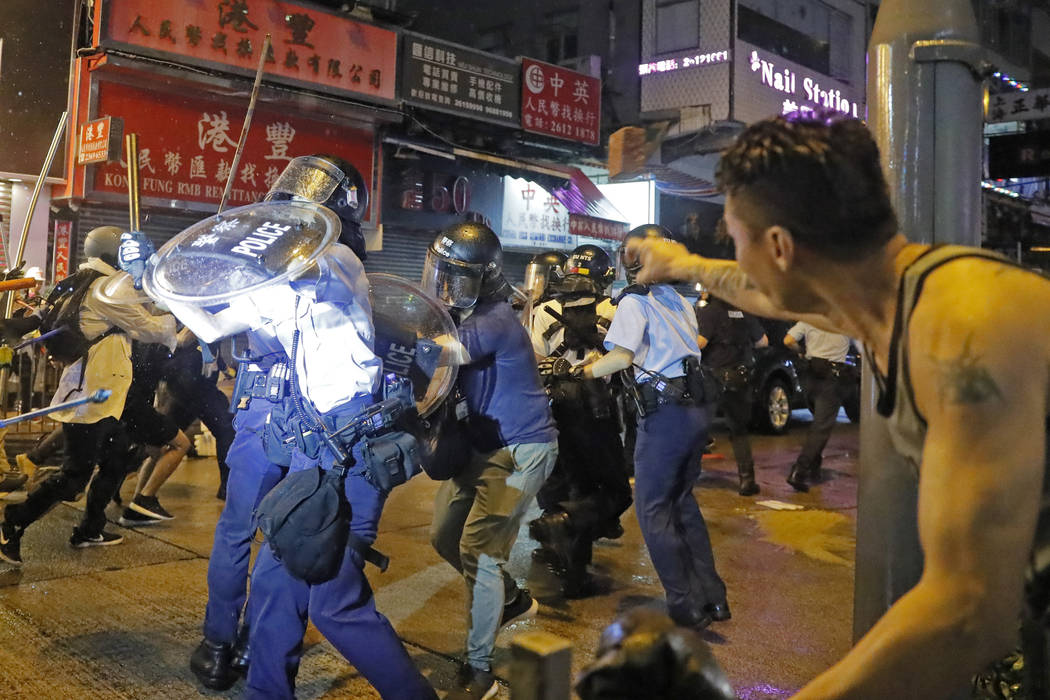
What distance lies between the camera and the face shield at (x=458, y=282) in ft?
13.3

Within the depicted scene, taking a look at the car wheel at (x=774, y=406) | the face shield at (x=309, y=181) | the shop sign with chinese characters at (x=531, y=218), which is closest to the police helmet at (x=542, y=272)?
the face shield at (x=309, y=181)

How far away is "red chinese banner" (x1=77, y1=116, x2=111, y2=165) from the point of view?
1090cm

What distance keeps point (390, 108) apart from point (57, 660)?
11.5 meters

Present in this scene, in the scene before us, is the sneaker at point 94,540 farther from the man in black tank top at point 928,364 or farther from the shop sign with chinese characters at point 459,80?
the shop sign with chinese characters at point 459,80

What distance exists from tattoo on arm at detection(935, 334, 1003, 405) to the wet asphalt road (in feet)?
9.81

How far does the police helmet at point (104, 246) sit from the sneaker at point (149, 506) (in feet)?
6.67

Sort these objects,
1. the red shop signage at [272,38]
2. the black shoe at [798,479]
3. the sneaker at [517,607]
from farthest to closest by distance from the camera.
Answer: the red shop signage at [272,38] → the black shoe at [798,479] → the sneaker at [517,607]

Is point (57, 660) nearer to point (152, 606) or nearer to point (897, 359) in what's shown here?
point (152, 606)

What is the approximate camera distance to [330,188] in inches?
159

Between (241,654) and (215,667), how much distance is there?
13 centimetres

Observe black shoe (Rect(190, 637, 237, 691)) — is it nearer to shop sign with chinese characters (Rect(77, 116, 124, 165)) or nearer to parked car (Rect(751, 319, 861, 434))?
shop sign with chinese characters (Rect(77, 116, 124, 165))

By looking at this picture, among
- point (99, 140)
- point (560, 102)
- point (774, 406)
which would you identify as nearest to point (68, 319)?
point (99, 140)

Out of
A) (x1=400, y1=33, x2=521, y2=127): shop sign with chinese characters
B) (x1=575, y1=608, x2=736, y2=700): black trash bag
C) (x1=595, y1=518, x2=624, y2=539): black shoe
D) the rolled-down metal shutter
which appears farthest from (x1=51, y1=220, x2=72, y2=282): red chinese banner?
(x1=575, y1=608, x2=736, y2=700): black trash bag

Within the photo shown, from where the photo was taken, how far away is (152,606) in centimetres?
498
